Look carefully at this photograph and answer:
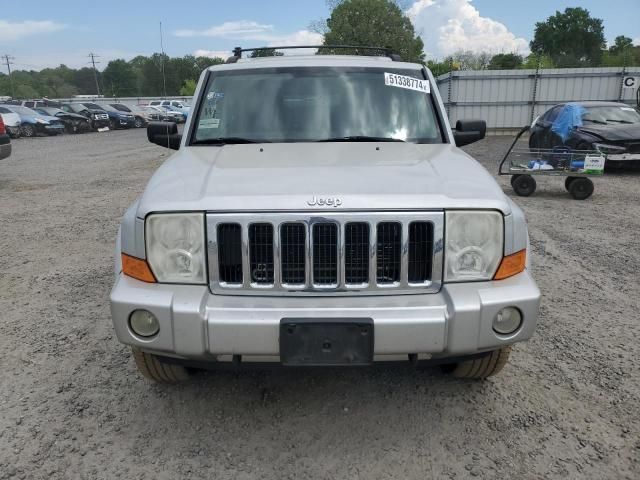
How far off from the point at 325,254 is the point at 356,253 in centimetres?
14

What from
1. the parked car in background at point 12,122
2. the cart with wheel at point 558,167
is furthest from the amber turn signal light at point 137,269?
the parked car in background at point 12,122

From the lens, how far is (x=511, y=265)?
2543mm

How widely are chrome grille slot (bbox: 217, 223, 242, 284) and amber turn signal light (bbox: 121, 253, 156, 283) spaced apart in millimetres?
331

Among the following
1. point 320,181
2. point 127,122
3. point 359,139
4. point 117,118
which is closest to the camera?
point 320,181

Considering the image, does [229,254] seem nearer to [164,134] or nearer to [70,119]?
[164,134]

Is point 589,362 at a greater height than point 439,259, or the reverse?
point 439,259

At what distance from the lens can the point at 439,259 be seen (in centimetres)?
246

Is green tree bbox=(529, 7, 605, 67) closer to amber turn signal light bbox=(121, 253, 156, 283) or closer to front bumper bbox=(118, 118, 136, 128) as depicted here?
front bumper bbox=(118, 118, 136, 128)

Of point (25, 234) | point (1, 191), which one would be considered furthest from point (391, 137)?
point (1, 191)

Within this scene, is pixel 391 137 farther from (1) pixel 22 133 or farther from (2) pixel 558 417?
(1) pixel 22 133

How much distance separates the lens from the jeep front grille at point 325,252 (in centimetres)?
241

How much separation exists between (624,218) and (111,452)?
24.2 feet

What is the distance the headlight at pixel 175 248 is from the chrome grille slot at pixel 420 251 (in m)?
0.96

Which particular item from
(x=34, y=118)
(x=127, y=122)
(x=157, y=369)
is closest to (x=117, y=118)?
(x=127, y=122)
